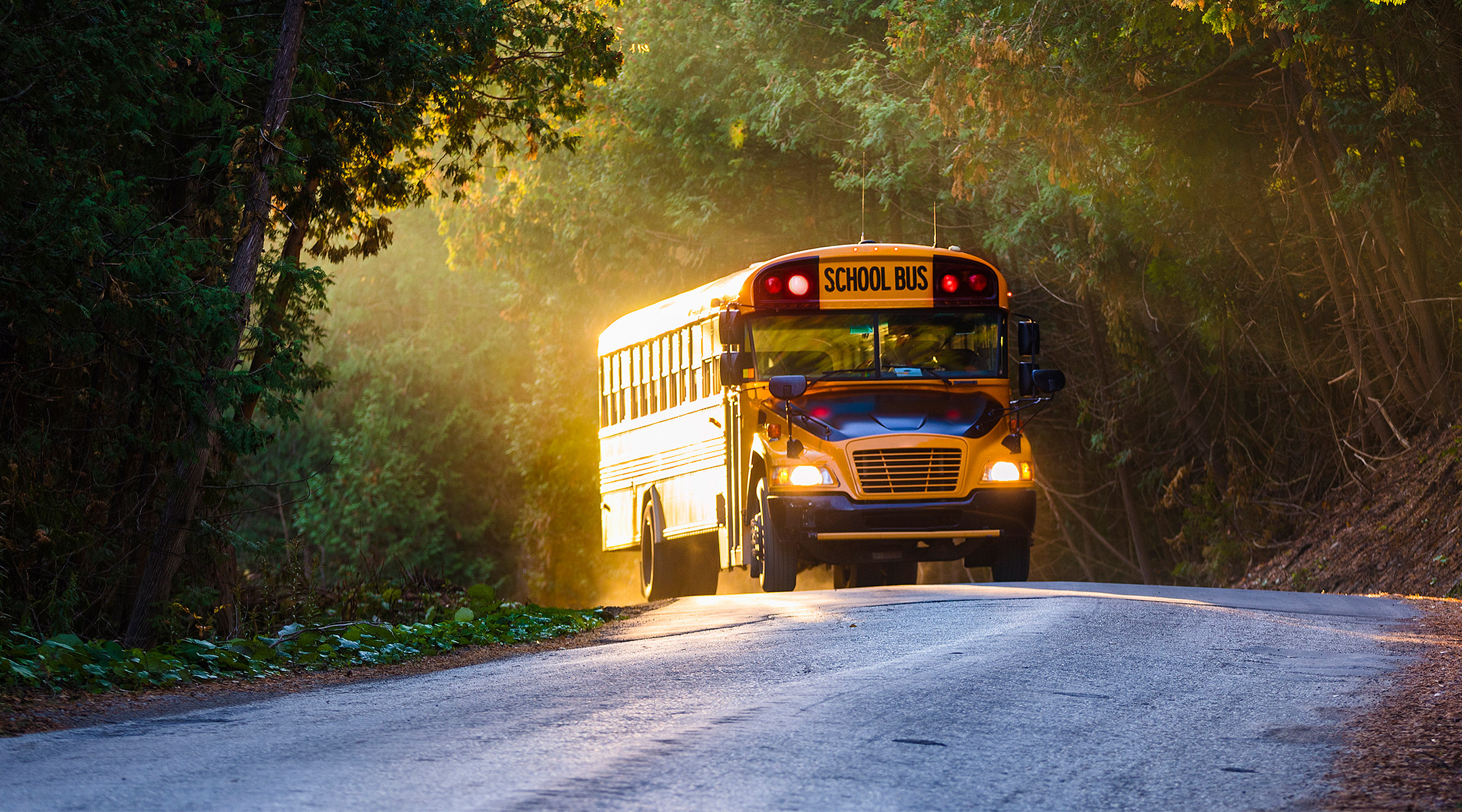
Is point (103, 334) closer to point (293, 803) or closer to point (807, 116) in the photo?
point (293, 803)

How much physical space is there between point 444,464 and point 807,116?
80.7 ft

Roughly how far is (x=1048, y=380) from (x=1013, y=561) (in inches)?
78.9

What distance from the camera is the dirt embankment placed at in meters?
19.5

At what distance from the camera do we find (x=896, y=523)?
55.6ft

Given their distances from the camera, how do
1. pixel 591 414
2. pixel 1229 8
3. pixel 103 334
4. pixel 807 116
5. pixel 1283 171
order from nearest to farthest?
pixel 103 334
pixel 1229 8
pixel 1283 171
pixel 807 116
pixel 591 414

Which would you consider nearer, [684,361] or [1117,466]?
[684,361]

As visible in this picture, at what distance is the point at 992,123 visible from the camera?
21.7m

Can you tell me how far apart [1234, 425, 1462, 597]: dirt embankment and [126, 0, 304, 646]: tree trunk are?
12286 millimetres

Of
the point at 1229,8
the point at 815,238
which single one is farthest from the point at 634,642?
the point at 815,238

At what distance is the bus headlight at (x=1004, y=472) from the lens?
17.2 m

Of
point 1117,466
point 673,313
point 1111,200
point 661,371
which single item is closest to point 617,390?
point 661,371

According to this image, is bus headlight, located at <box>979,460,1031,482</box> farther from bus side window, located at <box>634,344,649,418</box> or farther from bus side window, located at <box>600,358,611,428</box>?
bus side window, located at <box>600,358,611,428</box>

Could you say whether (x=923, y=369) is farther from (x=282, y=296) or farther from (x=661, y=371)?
(x=282, y=296)

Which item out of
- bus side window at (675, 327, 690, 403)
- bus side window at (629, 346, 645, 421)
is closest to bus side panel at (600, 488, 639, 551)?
bus side window at (629, 346, 645, 421)
